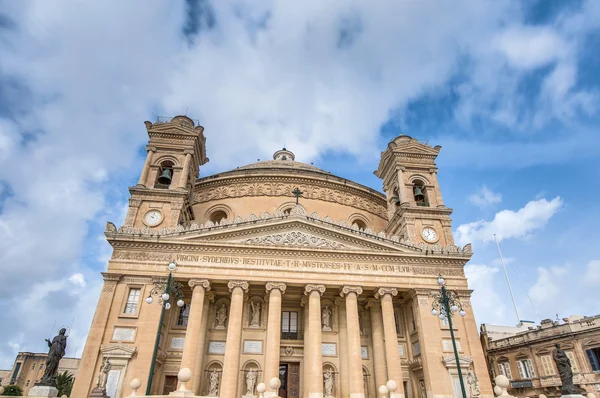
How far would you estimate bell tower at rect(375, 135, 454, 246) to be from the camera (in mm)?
28031

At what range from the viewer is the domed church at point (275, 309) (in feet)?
68.9

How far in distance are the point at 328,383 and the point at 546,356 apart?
18.5 metres

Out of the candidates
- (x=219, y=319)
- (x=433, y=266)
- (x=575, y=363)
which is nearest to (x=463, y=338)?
(x=433, y=266)

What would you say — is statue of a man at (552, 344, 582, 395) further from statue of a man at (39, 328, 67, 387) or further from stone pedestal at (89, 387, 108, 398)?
statue of a man at (39, 328, 67, 387)

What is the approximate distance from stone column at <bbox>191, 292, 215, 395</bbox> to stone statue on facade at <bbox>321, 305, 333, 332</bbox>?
7.02 meters

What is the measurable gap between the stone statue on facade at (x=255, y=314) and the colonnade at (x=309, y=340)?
5.39 ft

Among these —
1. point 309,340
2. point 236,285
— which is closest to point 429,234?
point 309,340

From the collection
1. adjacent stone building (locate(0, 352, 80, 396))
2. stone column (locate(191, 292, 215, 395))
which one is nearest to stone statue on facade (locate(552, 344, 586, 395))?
stone column (locate(191, 292, 215, 395))

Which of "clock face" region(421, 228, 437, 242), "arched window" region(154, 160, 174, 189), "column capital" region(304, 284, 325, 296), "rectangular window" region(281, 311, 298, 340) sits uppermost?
"arched window" region(154, 160, 174, 189)

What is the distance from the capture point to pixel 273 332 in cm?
2175

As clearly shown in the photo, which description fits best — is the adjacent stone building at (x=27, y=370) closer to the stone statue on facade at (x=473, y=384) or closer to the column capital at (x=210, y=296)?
the column capital at (x=210, y=296)

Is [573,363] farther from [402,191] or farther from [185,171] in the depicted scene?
[185,171]

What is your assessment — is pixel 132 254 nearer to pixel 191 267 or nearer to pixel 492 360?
pixel 191 267

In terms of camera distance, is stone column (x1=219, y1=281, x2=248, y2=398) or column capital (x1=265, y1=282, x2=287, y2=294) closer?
stone column (x1=219, y1=281, x2=248, y2=398)
